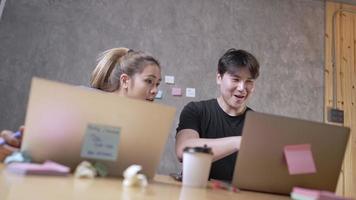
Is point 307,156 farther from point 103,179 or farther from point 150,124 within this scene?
point 103,179

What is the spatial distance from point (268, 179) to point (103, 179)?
48 cm

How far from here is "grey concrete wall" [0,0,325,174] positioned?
2.61 m

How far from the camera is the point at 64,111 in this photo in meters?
0.79

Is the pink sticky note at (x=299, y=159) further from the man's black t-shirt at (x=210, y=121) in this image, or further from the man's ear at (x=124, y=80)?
the man's ear at (x=124, y=80)

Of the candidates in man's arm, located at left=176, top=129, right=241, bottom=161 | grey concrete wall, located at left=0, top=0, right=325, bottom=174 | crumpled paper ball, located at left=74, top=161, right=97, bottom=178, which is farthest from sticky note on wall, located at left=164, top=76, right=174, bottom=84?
crumpled paper ball, located at left=74, top=161, right=97, bottom=178

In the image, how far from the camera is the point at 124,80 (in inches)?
63.0

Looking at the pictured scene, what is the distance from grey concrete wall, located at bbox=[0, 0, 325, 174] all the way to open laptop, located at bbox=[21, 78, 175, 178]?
1737mm

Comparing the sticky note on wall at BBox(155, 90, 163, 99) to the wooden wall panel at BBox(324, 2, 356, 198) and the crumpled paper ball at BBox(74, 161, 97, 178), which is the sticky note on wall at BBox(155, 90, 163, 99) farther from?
the crumpled paper ball at BBox(74, 161, 97, 178)

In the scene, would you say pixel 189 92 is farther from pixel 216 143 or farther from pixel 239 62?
pixel 216 143

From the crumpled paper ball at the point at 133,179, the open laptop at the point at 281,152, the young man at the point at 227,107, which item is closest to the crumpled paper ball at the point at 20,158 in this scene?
the crumpled paper ball at the point at 133,179

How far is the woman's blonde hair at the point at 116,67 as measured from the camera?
1.59 meters

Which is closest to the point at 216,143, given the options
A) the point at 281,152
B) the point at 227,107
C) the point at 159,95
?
the point at 281,152

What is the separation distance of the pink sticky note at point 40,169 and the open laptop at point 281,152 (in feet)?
1.57

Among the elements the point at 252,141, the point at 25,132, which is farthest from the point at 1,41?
the point at 252,141
